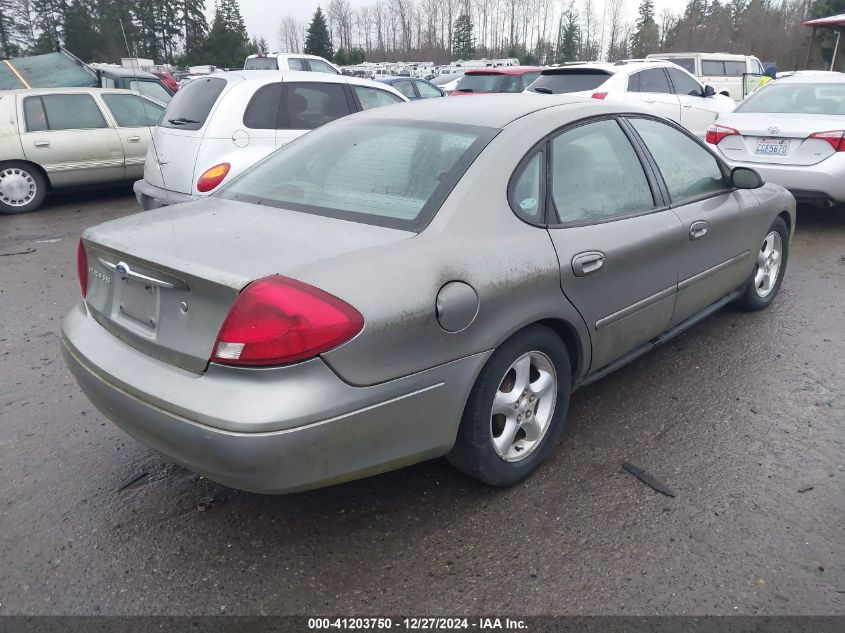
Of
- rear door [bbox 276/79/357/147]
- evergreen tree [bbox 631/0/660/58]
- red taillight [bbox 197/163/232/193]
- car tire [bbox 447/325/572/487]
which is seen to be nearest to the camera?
car tire [bbox 447/325/572/487]

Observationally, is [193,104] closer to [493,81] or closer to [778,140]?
[778,140]

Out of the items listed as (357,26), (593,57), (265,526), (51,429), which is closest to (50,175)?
(51,429)

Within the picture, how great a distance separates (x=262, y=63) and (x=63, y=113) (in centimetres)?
1066

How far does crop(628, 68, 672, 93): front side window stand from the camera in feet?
34.2

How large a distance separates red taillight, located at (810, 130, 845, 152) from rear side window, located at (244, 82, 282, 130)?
533 cm

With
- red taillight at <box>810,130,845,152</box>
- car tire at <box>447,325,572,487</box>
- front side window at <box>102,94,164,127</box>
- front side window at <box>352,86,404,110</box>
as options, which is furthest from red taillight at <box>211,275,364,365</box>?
front side window at <box>102,94,164,127</box>

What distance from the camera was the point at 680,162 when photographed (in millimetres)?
3830

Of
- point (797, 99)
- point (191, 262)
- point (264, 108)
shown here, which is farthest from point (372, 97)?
point (191, 262)

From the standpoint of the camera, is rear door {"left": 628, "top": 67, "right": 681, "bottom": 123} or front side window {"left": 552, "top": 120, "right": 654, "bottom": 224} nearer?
front side window {"left": 552, "top": 120, "right": 654, "bottom": 224}

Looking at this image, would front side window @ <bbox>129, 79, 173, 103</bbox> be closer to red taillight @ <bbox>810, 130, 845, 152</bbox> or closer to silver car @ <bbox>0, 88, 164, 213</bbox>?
silver car @ <bbox>0, 88, 164, 213</bbox>

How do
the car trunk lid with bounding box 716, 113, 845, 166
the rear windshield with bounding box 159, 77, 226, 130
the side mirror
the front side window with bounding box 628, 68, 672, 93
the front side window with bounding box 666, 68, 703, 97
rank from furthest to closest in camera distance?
1. the front side window with bounding box 666, 68, 703, 97
2. the front side window with bounding box 628, 68, 672, 93
3. the car trunk lid with bounding box 716, 113, 845, 166
4. the rear windshield with bounding box 159, 77, 226, 130
5. the side mirror

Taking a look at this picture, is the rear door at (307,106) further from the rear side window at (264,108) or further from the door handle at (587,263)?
the door handle at (587,263)

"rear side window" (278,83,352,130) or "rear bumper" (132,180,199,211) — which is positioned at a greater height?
"rear side window" (278,83,352,130)

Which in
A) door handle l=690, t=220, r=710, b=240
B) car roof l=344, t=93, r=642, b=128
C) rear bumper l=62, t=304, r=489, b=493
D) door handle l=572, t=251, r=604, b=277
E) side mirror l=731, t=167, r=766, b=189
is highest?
car roof l=344, t=93, r=642, b=128
